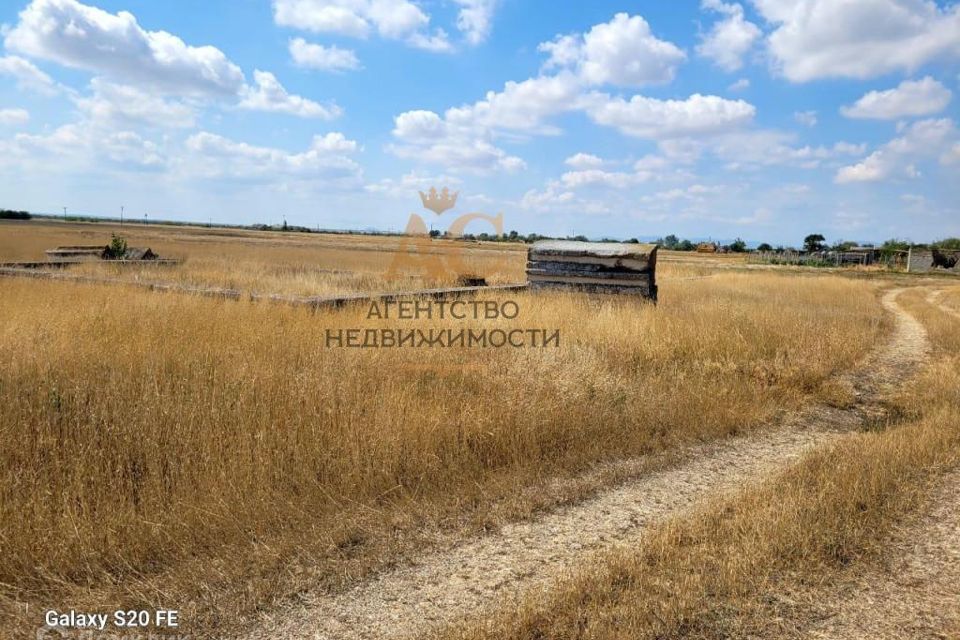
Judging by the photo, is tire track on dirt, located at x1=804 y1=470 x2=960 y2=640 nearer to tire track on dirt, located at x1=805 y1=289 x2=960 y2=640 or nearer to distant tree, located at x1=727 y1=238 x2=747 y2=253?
tire track on dirt, located at x1=805 y1=289 x2=960 y2=640

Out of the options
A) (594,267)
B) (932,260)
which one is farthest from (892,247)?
(594,267)

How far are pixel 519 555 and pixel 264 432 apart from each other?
6.95ft

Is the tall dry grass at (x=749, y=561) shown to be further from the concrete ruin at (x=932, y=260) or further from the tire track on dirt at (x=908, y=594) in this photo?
the concrete ruin at (x=932, y=260)

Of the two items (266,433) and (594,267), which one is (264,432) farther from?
(594,267)

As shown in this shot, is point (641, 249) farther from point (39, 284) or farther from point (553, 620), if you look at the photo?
point (39, 284)

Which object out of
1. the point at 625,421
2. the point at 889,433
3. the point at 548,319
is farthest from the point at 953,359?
the point at 625,421

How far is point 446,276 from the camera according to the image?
18.1 meters

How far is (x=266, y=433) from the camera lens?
4.44m

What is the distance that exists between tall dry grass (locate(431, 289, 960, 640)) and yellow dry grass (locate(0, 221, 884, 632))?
1107mm

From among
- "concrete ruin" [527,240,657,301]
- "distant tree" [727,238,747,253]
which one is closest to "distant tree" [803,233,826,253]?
"distant tree" [727,238,747,253]

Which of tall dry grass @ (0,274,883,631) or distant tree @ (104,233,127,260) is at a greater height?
distant tree @ (104,233,127,260)

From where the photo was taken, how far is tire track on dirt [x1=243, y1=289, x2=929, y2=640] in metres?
2.83

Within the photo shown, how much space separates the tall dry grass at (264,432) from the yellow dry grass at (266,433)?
0.02m

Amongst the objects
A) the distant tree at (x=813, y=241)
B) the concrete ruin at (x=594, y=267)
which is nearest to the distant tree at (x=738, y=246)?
the distant tree at (x=813, y=241)
